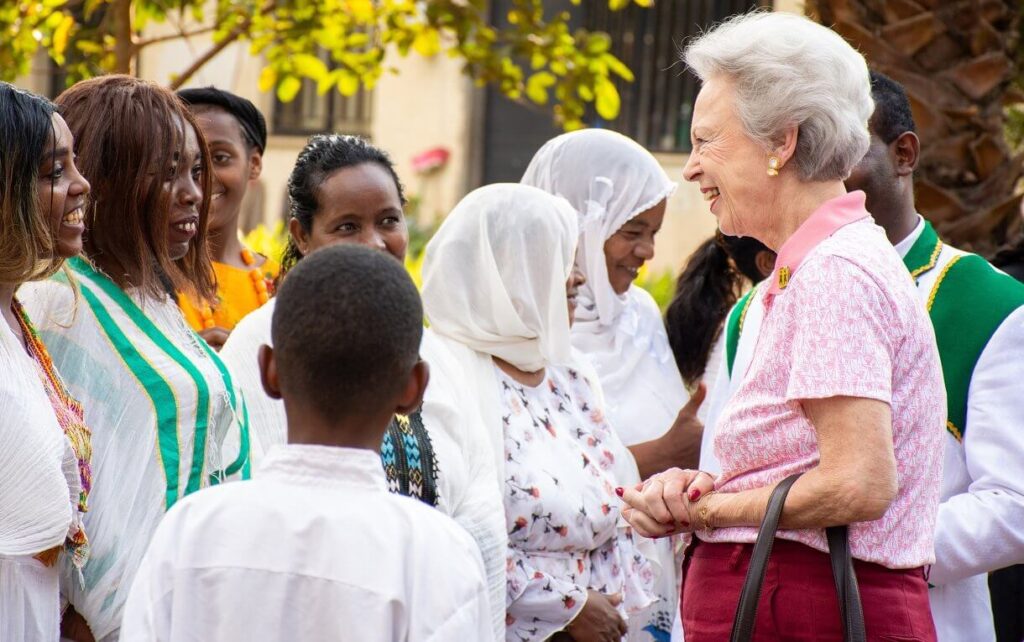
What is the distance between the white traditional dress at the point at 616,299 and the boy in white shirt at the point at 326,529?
2252 millimetres

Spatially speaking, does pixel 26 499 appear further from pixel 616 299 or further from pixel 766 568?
pixel 616 299

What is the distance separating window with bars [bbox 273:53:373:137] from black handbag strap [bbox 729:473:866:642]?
41.2 ft

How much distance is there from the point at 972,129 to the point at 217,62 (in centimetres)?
1028

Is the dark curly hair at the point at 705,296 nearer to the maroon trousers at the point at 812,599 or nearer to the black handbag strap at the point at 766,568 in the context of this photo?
the maroon trousers at the point at 812,599

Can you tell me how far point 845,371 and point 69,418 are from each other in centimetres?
150

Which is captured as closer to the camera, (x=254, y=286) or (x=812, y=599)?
(x=812, y=599)

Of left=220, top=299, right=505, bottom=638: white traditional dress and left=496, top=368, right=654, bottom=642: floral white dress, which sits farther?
left=496, top=368, right=654, bottom=642: floral white dress

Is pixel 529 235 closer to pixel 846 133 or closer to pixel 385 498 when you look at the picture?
pixel 846 133

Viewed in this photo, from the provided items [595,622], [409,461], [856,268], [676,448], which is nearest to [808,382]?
[856,268]

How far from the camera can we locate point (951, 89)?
5.20 meters

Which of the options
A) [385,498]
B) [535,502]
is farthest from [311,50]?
[385,498]

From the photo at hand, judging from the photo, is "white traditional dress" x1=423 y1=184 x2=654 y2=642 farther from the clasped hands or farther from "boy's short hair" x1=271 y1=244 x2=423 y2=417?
"boy's short hair" x1=271 y1=244 x2=423 y2=417

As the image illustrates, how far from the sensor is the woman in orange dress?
4203 mm

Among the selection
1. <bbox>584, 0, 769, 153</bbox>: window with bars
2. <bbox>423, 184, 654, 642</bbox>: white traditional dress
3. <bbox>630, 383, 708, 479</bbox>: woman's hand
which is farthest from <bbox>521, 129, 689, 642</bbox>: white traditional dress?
<bbox>584, 0, 769, 153</bbox>: window with bars
